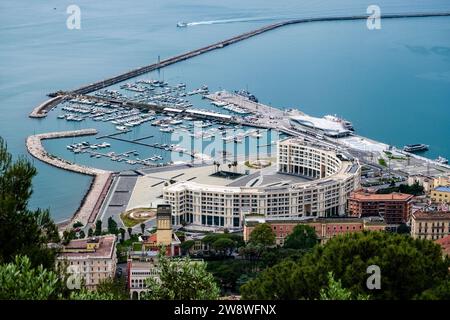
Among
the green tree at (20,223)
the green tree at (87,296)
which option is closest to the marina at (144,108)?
the green tree at (20,223)

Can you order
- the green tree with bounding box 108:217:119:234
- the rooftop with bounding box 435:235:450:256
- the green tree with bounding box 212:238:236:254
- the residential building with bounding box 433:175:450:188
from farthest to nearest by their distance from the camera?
the residential building with bounding box 433:175:450:188 → the green tree with bounding box 108:217:119:234 → the green tree with bounding box 212:238:236:254 → the rooftop with bounding box 435:235:450:256

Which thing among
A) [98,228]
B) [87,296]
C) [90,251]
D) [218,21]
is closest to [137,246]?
[98,228]

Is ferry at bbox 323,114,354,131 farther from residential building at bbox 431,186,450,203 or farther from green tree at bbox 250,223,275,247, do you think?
green tree at bbox 250,223,275,247

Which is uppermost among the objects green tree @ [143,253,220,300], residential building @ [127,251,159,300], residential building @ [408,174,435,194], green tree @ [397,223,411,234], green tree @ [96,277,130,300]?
green tree @ [143,253,220,300]

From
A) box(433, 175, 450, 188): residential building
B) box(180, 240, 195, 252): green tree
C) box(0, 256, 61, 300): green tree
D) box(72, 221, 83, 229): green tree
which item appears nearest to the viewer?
box(0, 256, 61, 300): green tree

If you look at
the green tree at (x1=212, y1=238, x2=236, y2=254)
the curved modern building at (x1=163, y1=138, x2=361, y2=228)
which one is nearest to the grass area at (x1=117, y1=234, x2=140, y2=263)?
the green tree at (x1=212, y1=238, x2=236, y2=254)
